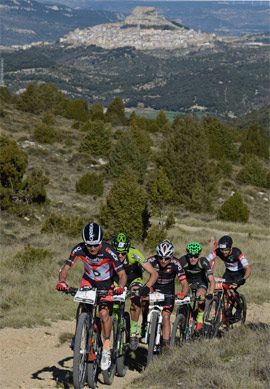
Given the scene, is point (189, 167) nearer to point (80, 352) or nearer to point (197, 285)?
point (197, 285)

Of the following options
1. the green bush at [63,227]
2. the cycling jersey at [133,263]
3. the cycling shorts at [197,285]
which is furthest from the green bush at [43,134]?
the cycling jersey at [133,263]

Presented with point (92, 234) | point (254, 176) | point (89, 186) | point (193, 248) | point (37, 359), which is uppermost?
point (254, 176)

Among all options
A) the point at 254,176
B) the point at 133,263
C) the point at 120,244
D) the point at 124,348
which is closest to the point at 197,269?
the point at 133,263

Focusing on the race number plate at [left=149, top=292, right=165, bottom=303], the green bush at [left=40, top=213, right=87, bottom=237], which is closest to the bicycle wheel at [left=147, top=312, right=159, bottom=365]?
the race number plate at [left=149, top=292, right=165, bottom=303]

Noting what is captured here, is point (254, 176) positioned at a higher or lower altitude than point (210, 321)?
higher

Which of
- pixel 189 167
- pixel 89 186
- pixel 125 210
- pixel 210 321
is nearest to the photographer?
pixel 210 321

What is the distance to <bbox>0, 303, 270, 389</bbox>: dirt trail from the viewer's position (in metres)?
7.28

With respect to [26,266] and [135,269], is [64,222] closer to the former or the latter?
[26,266]

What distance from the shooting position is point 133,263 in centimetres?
872

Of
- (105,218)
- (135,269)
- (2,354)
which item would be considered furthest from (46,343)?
(105,218)

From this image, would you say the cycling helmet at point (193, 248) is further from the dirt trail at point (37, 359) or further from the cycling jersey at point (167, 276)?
the dirt trail at point (37, 359)

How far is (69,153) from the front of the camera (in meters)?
52.5

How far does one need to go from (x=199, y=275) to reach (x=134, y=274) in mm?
1285

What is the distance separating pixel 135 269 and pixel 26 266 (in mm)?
7005
